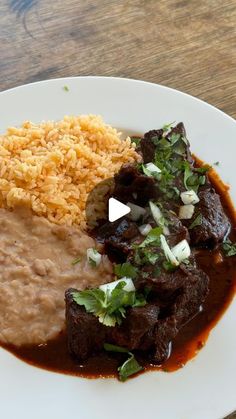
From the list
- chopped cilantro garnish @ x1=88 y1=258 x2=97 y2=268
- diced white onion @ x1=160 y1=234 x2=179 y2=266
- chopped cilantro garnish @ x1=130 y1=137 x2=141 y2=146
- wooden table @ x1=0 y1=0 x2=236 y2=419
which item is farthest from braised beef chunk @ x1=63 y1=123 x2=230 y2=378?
wooden table @ x1=0 y1=0 x2=236 y2=419

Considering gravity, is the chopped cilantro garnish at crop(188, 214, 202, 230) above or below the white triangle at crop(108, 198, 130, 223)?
below

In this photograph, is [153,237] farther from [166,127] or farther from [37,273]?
[166,127]

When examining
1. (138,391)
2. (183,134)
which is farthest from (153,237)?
(183,134)

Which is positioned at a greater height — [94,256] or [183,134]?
[183,134]

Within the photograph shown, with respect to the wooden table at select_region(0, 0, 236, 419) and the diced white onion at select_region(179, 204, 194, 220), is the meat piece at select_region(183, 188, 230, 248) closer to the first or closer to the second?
the diced white onion at select_region(179, 204, 194, 220)

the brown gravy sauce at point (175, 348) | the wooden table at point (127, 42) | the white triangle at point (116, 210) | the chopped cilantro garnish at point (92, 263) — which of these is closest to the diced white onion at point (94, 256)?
the chopped cilantro garnish at point (92, 263)

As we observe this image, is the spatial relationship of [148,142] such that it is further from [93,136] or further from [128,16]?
[128,16]
